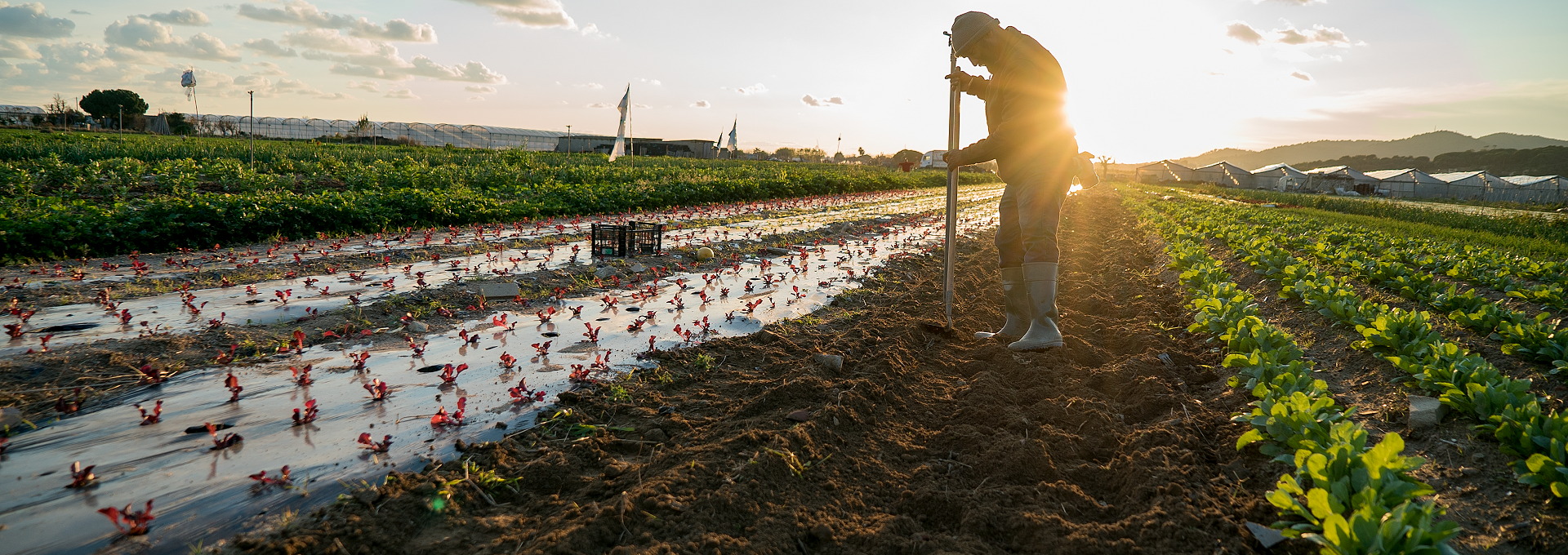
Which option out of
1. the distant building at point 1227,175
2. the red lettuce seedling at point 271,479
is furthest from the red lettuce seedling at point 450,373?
the distant building at point 1227,175

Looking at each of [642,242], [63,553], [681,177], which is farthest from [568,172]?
[63,553]

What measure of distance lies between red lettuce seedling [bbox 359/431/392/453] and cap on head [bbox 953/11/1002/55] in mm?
3951

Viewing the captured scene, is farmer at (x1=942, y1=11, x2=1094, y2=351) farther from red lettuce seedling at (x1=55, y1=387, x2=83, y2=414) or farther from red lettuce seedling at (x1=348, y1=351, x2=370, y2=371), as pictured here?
red lettuce seedling at (x1=55, y1=387, x2=83, y2=414)

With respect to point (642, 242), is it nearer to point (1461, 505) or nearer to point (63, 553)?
point (63, 553)

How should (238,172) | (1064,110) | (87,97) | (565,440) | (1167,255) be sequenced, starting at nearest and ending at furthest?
(565,440) → (1064,110) → (1167,255) → (238,172) → (87,97)

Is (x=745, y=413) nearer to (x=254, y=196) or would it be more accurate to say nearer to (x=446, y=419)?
(x=446, y=419)

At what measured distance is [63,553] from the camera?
6.47ft

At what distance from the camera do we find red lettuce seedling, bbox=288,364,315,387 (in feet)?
11.1

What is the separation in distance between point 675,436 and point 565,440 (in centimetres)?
46

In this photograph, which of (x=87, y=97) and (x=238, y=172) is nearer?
(x=238, y=172)

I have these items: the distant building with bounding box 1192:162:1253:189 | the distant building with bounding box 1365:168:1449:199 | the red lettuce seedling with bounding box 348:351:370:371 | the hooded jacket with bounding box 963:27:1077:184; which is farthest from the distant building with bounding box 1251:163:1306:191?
the red lettuce seedling with bounding box 348:351:370:371

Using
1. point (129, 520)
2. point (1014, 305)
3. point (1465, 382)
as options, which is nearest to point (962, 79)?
point (1014, 305)

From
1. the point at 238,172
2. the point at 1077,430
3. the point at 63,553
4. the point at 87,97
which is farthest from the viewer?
the point at 87,97

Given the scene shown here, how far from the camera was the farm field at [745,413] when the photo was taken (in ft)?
7.13
